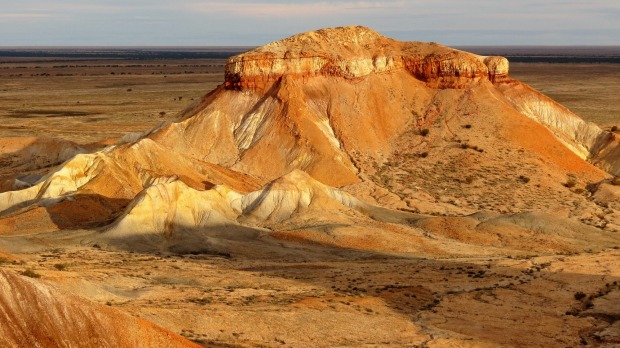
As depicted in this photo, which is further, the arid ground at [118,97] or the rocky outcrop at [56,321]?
the arid ground at [118,97]

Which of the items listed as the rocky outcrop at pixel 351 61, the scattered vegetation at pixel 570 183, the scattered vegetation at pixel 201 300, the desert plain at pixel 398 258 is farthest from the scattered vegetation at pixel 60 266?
the scattered vegetation at pixel 570 183

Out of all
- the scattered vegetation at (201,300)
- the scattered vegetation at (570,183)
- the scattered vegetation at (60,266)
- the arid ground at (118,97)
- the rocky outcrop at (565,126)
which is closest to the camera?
the scattered vegetation at (201,300)

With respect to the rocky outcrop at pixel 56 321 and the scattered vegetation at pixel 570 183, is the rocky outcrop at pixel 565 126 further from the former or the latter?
the rocky outcrop at pixel 56 321

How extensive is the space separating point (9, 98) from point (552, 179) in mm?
91022

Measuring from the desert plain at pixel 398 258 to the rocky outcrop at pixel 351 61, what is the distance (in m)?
1.61

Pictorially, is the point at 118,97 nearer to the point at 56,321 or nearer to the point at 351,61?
the point at 351,61

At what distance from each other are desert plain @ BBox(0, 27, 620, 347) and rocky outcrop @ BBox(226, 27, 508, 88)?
1.61m

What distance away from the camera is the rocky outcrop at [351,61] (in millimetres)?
64438

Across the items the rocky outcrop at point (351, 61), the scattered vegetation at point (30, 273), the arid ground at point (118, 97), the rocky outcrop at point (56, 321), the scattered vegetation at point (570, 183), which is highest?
the rocky outcrop at point (351, 61)

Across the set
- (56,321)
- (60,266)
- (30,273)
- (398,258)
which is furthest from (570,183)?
(56,321)

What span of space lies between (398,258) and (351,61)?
24780 mm

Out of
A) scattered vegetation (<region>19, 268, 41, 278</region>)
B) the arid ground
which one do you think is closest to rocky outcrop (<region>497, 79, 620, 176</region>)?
the arid ground

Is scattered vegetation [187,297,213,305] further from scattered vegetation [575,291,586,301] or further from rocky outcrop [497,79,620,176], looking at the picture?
rocky outcrop [497,79,620,176]

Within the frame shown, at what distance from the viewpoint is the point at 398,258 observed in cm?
4316
